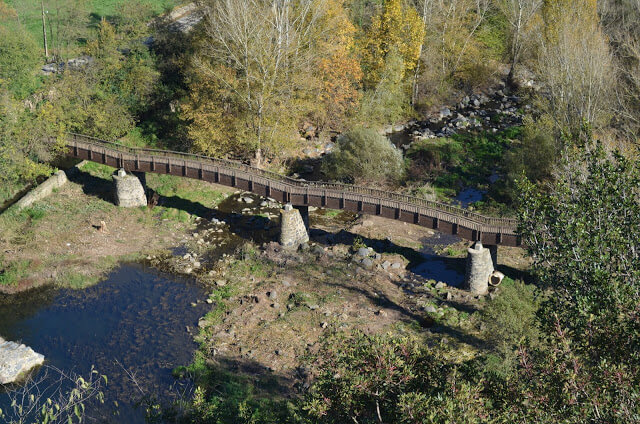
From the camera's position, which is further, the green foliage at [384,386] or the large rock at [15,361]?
the large rock at [15,361]

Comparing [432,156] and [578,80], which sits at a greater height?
[578,80]

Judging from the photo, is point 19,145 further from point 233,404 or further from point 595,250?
point 595,250

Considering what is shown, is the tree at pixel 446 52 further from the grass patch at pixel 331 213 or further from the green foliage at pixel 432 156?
the grass patch at pixel 331 213

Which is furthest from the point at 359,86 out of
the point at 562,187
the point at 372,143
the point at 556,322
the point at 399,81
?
the point at 556,322

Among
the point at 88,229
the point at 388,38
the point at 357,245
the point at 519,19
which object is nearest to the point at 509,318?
the point at 357,245

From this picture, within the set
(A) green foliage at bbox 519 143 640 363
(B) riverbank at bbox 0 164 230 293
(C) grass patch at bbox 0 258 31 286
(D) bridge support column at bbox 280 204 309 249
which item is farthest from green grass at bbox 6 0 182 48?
(A) green foliage at bbox 519 143 640 363

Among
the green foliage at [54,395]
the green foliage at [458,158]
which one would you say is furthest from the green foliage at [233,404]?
the green foliage at [458,158]
